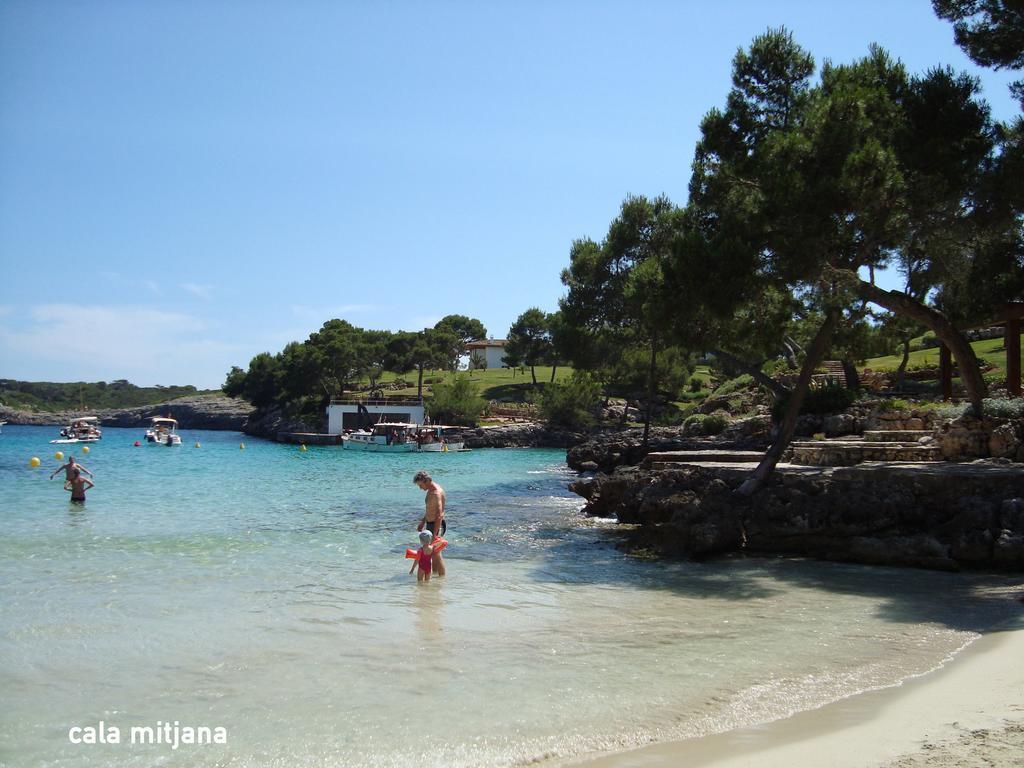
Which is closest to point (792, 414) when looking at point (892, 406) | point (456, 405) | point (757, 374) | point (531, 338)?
point (757, 374)

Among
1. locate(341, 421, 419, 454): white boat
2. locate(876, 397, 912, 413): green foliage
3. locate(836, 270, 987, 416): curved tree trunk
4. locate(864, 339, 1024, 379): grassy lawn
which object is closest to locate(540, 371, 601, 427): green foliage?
locate(341, 421, 419, 454): white boat

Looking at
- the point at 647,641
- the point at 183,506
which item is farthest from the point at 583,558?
the point at 183,506

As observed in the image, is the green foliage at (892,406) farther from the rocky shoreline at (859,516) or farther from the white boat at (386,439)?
the white boat at (386,439)

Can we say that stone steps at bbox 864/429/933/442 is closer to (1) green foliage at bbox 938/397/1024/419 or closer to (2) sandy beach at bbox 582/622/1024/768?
(1) green foliage at bbox 938/397/1024/419

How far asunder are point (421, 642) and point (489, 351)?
10962 cm

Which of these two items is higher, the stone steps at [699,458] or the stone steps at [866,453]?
the stone steps at [866,453]

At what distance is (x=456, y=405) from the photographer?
74000 millimetres

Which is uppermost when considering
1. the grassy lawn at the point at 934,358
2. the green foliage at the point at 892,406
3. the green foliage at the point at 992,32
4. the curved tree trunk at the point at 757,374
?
the green foliage at the point at 992,32

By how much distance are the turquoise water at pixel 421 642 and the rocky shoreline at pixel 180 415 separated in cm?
9964

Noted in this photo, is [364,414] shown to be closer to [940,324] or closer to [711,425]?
[711,425]

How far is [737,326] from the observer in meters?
18.3

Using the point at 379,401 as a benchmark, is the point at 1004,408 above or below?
below

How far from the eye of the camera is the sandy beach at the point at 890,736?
5.05 metres

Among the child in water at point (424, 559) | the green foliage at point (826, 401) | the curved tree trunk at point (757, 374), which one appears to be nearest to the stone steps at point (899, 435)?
the curved tree trunk at point (757, 374)
